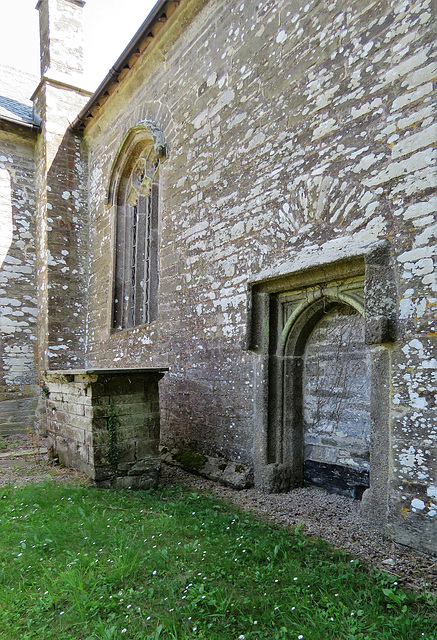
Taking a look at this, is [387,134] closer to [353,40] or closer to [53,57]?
[353,40]

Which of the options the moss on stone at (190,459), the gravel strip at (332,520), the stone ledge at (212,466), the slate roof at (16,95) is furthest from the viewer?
the slate roof at (16,95)

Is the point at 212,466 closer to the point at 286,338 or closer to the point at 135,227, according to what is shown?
the point at 286,338

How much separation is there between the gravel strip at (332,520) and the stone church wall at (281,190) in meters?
0.19

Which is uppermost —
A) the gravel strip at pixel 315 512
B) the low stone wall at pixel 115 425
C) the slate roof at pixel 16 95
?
the slate roof at pixel 16 95

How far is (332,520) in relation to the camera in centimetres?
338

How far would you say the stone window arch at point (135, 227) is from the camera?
23.9 ft

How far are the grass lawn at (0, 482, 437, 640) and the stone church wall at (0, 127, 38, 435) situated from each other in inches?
228

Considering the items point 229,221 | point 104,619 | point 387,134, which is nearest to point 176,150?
point 229,221

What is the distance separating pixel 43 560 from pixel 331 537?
77.8 inches

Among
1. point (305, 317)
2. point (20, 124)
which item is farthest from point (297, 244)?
point (20, 124)

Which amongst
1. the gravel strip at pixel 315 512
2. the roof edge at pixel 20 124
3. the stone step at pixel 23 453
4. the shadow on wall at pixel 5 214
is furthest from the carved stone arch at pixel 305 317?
the roof edge at pixel 20 124

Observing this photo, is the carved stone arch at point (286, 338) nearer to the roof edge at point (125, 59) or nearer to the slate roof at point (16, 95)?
the roof edge at point (125, 59)

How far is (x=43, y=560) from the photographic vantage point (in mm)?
2729

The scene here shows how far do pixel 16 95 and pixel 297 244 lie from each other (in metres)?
9.86
